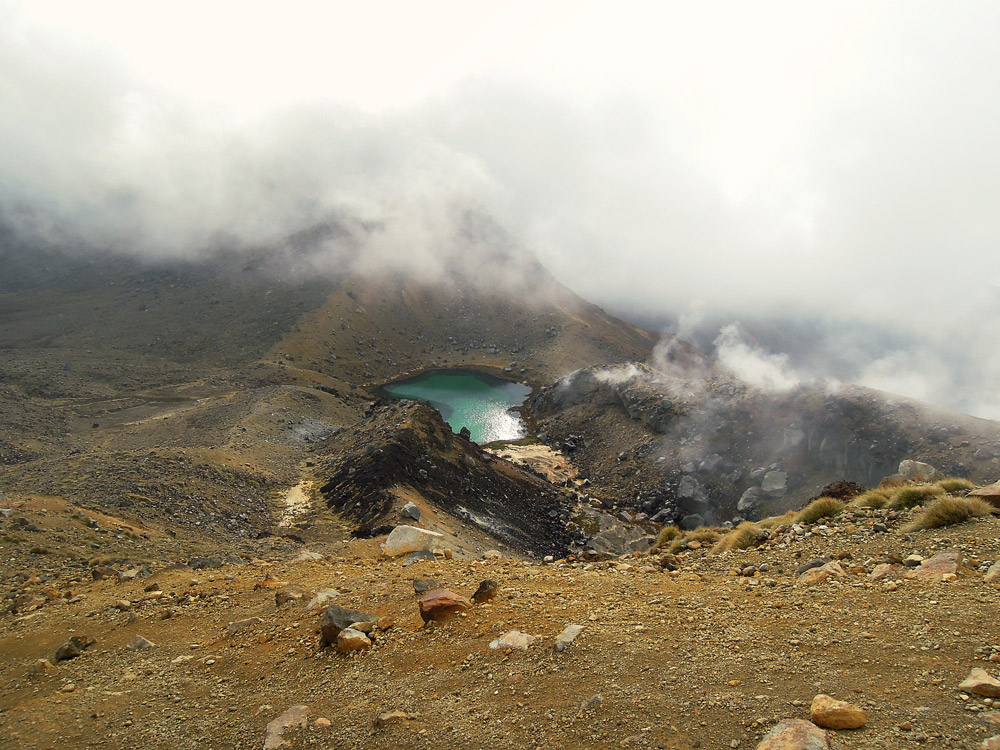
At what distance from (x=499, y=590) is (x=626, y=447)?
61331 millimetres

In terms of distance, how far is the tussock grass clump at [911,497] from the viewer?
Answer: 44.0 ft

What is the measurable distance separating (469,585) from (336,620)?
3019 mm

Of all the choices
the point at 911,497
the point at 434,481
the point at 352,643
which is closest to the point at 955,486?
the point at 911,497

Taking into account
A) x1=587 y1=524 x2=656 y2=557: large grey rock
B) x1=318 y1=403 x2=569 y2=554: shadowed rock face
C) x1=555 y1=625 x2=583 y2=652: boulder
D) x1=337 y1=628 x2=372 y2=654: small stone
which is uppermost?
x1=555 y1=625 x2=583 y2=652: boulder

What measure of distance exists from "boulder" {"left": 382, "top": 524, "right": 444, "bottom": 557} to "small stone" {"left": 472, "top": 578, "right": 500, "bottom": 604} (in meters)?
6.32

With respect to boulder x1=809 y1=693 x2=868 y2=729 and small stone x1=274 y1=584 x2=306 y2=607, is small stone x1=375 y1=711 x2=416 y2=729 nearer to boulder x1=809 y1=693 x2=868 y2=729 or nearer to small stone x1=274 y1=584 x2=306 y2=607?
boulder x1=809 y1=693 x2=868 y2=729

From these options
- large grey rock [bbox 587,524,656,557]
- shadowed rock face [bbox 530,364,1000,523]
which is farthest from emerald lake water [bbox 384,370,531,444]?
large grey rock [bbox 587,524,656,557]

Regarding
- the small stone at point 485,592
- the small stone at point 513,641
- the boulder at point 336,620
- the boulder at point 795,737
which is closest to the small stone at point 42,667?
the boulder at point 336,620

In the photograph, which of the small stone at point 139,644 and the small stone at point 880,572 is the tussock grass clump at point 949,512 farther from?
the small stone at point 139,644

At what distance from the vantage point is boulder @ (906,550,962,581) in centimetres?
908

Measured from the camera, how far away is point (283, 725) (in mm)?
7742

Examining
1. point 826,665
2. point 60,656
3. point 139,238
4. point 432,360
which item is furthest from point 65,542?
point 139,238

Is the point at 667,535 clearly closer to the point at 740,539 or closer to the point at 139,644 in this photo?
the point at 740,539

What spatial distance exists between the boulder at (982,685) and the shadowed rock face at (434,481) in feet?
96.9
